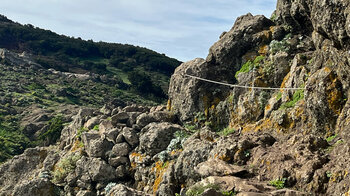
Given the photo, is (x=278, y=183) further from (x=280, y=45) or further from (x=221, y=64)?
(x=221, y=64)

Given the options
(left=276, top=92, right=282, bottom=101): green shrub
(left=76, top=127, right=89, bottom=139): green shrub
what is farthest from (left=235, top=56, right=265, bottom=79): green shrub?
(left=76, top=127, right=89, bottom=139): green shrub

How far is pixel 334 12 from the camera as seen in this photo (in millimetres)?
9867

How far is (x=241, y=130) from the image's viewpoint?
14.4m

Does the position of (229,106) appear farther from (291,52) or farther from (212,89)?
(291,52)

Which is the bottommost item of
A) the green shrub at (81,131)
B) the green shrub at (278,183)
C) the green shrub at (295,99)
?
the green shrub at (81,131)

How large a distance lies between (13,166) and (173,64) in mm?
110222

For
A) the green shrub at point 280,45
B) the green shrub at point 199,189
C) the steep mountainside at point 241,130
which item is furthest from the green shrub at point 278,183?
the green shrub at point 280,45

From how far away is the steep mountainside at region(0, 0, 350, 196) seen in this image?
29.8 feet

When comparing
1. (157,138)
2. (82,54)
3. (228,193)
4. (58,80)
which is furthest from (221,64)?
(82,54)

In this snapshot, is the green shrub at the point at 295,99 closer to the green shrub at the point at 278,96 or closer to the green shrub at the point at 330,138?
the green shrub at the point at 278,96

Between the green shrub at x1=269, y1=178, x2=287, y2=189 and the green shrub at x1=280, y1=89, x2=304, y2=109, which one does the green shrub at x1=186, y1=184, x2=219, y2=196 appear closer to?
the green shrub at x1=269, y1=178, x2=287, y2=189

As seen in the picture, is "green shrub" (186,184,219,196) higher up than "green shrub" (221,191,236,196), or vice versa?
"green shrub" (221,191,236,196)

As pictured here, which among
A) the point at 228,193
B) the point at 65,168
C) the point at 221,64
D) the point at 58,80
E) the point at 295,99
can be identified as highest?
the point at 221,64

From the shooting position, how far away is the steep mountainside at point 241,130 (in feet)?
29.8
